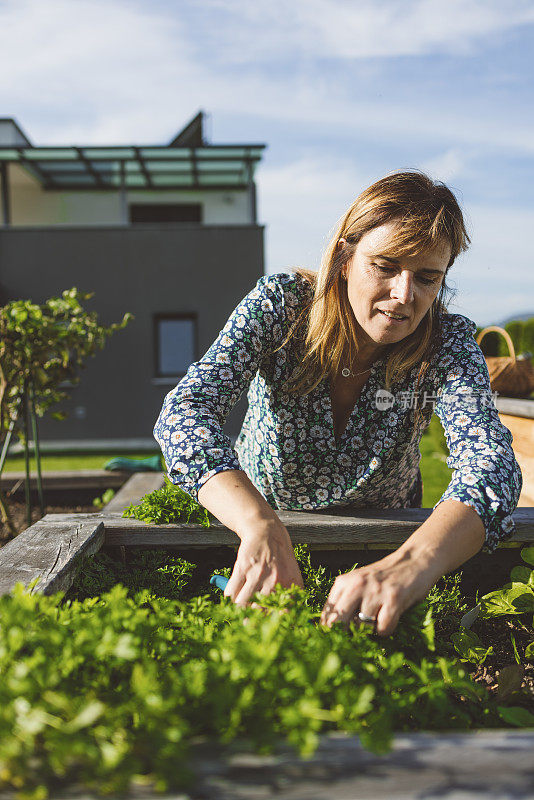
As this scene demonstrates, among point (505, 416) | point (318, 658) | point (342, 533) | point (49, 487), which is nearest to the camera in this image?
point (318, 658)

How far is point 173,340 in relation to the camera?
14289mm

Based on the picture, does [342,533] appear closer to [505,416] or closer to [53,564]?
[53,564]

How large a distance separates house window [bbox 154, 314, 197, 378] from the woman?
39.6ft

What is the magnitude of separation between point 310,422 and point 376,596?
0.90 meters

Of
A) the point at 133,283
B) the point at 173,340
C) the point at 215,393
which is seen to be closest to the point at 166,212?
the point at 133,283

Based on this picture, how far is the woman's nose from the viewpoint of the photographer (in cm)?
179

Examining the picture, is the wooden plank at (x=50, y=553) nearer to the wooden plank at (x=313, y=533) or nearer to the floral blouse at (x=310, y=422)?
the wooden plank at (x=313, y=533)

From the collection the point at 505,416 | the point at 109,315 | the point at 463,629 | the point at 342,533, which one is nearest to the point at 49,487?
the point at 505,416

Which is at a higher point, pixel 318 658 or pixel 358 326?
pixel 358 326

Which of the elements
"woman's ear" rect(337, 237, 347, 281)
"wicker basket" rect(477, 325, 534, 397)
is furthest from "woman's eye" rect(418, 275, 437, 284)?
"wicker basket" rect(477, 325, 534, 397)

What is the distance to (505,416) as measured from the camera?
4688 millimetres

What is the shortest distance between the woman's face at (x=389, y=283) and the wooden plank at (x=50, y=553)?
3.51 feet

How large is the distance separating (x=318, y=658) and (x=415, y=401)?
4.17ft

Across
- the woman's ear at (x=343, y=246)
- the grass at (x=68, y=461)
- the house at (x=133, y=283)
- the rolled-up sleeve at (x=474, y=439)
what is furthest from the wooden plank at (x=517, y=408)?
the house at (x=133, y=283)
